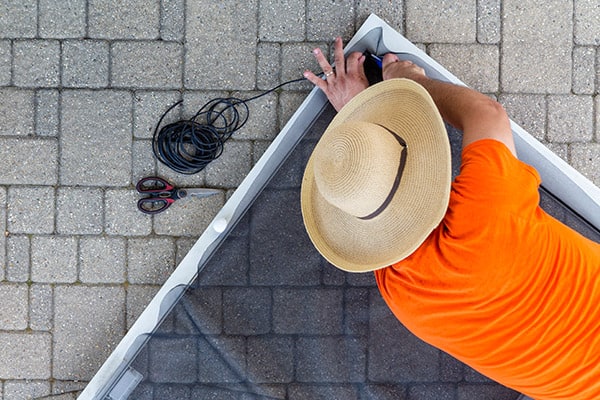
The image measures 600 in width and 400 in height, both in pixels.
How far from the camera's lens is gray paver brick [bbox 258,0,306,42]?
2.24m

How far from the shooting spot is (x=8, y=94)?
2254 mm

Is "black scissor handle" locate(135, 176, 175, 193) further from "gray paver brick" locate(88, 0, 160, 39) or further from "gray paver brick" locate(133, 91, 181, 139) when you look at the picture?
"gray paver brick" locate(88, 0, 160, 39)

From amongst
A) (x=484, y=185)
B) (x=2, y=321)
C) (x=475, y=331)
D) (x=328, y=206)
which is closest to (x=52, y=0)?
(x=2, y=321)

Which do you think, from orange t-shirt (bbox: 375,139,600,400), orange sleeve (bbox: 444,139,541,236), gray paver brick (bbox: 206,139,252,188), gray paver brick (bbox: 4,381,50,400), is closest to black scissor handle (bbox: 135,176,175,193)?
gray paver brick (bbox: 206,139,252,188)

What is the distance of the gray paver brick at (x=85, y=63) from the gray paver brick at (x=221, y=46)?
34cm

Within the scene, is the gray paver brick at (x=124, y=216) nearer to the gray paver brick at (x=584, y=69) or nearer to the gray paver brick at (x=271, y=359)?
the gray paver brick at (x=271, y=359)

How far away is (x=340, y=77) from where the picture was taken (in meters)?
2.02

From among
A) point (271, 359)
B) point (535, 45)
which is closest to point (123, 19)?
point (271, 359)

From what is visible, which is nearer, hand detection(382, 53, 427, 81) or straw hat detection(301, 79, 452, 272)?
straw hat detection(301, 79, 452, 272)

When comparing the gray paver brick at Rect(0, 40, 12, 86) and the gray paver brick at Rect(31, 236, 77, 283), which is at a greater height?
the gray paver brick at Rect(0, 40, 12, 86)

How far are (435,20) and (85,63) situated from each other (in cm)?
146

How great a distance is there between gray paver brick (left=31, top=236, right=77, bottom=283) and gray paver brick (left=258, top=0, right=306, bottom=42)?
46.5 inches

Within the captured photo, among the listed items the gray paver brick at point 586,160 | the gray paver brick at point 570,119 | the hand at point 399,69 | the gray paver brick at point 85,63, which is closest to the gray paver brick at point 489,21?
the gray paver brick at point 570,119

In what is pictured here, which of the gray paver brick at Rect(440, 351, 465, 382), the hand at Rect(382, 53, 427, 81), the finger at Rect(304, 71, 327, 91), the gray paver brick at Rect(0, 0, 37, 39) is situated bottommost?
the gray paver brick at Rect(440, 351, 465, 382)
